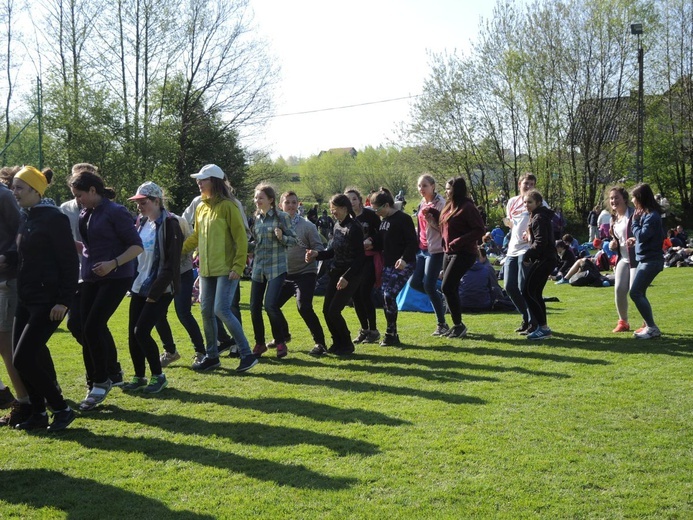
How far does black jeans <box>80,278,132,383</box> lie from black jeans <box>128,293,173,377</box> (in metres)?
0.45

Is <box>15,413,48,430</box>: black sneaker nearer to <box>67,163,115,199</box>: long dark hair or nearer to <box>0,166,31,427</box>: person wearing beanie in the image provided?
<box>0,166,31,427</box>: person wearing beanie

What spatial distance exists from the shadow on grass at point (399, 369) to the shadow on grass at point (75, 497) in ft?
11.9

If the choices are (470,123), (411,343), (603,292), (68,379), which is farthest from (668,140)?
(68,379)

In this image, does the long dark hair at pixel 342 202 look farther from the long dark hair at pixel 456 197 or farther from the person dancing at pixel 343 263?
the long dark hair at pixel 456 197

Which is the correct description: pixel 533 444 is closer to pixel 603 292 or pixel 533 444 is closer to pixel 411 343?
pixel 411 343

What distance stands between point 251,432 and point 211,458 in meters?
0.63

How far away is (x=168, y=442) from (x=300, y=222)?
13.1 ft

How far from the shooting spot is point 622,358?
7922 mm

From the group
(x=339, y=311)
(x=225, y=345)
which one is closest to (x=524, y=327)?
(x=339, y=311)

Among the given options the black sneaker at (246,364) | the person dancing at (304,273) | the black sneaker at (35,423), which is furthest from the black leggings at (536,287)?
the black sneaker at (35,423)

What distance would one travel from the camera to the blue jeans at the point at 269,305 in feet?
27.5

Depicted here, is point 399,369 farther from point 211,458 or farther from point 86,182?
point 86,182

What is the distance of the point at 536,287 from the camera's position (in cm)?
914

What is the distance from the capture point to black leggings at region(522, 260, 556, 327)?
9000mm
